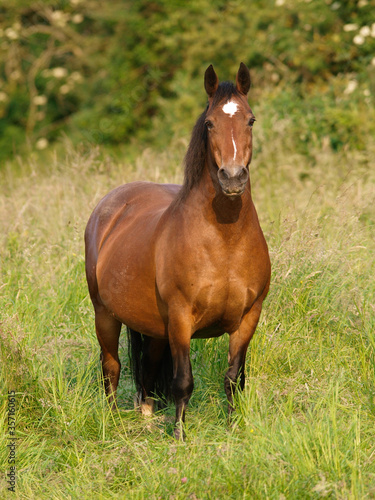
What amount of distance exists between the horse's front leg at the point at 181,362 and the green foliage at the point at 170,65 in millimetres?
4107

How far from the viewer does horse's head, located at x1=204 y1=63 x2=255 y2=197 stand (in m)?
3.17

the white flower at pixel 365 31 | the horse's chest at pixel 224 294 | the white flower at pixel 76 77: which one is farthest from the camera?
the white flower at pixel 76 77

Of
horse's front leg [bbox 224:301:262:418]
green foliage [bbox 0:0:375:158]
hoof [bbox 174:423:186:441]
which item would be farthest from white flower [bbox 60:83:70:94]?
hoof [bbox 174:423:186:441]

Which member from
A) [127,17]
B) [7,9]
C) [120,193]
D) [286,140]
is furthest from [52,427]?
[7,9]

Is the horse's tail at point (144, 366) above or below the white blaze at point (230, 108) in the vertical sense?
below

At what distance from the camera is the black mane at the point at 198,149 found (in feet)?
11.3

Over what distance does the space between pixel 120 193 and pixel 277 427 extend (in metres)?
2.12

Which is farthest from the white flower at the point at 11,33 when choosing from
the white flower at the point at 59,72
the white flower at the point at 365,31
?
the white flower at the point at 365,31

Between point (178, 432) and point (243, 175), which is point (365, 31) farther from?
point (178, 432)

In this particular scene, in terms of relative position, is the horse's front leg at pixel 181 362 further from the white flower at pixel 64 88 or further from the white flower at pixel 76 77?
the white flower at pixel 64 88

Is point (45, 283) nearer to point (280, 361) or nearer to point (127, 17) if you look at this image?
point (280, 361)

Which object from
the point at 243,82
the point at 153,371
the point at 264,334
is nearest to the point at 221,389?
the point at 264,334

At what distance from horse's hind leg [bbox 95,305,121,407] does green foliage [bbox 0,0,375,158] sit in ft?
10.5

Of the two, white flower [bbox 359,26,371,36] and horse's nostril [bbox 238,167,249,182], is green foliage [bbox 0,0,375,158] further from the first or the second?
horse's nostril [bbox 238,167,249,182]
